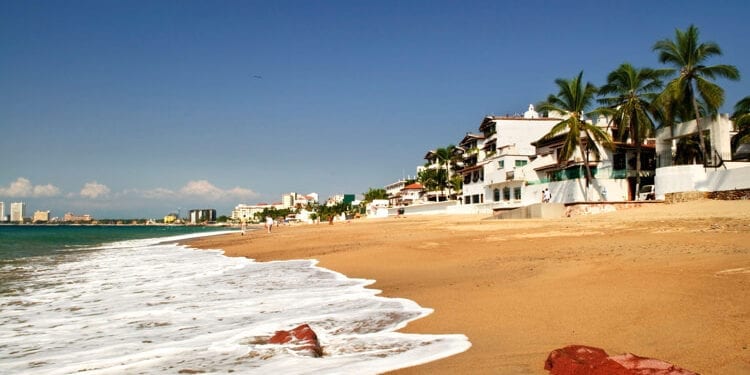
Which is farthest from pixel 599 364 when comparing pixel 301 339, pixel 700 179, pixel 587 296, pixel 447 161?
pixel 447 161

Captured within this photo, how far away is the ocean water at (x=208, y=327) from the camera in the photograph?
4.67 m

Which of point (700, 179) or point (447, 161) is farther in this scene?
point (447, 161)

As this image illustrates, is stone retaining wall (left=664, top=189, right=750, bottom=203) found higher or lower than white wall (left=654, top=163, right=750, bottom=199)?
lower

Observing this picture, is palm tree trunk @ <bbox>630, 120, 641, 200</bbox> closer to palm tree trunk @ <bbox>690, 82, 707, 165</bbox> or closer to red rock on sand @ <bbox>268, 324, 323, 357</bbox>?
palm tree trunk @ <bbox>690, 82, 707, 165</bbox>

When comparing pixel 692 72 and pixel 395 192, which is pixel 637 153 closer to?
pixel 692 72

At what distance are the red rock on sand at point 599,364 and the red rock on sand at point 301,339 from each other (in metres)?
2.24

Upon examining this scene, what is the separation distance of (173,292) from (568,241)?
10495mm

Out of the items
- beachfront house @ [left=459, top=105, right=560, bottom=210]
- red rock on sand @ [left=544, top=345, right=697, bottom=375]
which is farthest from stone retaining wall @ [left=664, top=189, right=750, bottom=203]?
red rock on sand @ [left=544, top=345, right=697, bottom=375]

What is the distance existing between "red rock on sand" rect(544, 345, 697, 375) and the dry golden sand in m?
0.28

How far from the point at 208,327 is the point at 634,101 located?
37.1m

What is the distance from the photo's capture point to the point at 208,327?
641cm

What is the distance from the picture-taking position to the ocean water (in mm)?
4668

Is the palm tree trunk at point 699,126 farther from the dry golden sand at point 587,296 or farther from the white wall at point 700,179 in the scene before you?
the dry golden sand at point 587,296

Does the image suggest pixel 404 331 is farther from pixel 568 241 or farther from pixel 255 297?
pixel 568 241
